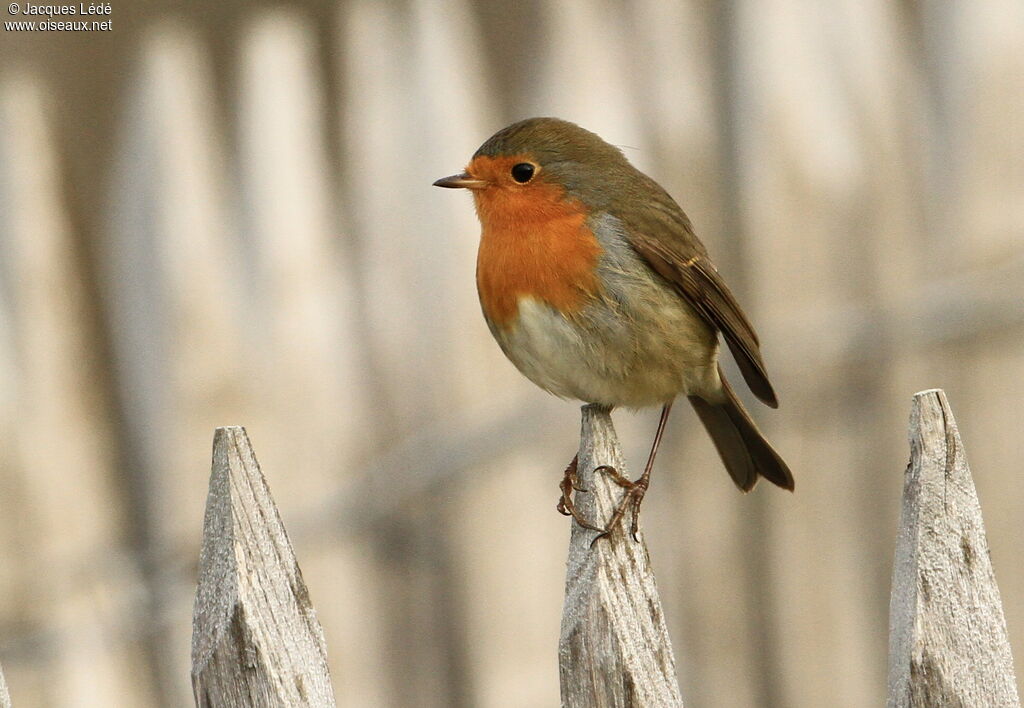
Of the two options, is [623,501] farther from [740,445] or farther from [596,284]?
[740,445]

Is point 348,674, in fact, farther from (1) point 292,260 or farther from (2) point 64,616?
(1) point 292,260

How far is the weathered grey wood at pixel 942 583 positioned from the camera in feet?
5.90

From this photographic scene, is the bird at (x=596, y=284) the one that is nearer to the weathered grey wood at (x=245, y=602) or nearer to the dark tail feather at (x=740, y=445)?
the dark tail feather at (x=740, y=445)

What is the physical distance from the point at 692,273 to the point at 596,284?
0.26 metres

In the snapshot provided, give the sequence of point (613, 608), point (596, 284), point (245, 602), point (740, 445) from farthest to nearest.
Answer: point (740, 445)
point (596, 284)
point (613, 608)
point (245, 602)

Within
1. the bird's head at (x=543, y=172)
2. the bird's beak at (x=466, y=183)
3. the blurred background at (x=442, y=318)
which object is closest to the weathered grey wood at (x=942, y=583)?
the bird's head at (x=543, y=172)

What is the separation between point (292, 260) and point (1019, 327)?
5.70ft

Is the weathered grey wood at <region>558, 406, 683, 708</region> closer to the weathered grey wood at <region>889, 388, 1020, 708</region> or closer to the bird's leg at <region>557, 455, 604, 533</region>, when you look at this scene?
the bird's leg at <region>557, 455, 604, 533</region>

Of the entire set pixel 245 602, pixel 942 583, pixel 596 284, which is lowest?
pixel 942 583

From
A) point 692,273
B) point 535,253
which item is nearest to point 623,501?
point 535,253

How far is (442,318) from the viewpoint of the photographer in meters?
3.10

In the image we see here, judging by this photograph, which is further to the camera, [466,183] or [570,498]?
[466,183]

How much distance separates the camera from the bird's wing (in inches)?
99.1

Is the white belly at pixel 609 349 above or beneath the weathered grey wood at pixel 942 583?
above
